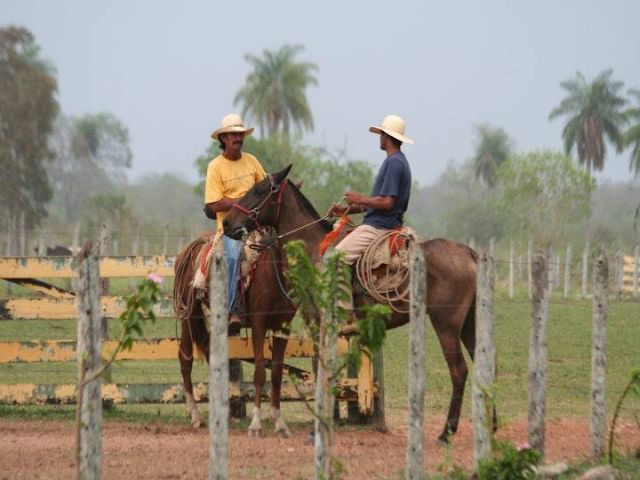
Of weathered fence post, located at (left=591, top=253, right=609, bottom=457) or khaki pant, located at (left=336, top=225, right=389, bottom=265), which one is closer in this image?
weathered fence post, located at (left=591, top=253, right=609, bottom=457)

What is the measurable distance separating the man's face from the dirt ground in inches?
106

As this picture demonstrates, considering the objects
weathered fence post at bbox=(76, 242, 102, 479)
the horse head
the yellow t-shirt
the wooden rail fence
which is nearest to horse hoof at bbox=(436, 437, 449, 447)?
the wooden rail fence

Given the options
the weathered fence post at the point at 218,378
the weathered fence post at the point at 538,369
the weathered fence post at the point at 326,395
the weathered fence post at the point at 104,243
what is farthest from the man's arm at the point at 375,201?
the weathered fence post at the point at 218,378

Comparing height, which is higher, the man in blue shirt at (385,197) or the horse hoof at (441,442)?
the man in blue shirt at (385,197)

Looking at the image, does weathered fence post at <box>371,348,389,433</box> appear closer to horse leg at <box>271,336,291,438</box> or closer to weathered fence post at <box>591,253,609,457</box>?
horse leg at <box>271,336,291,438</box>

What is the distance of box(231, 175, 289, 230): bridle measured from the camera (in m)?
11.1

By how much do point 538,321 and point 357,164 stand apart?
4567 centimetres

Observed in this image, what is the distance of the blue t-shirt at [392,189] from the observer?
10648mm

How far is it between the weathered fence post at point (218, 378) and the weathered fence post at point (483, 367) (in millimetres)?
1763

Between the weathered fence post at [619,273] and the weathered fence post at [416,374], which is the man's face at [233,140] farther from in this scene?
the weathered fence post at [619,273]

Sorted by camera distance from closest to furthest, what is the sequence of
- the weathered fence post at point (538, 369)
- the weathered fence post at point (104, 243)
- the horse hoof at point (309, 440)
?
the weathered fence post at point (538, 369)
the horse hoof at point (309, 440)
the weathered fence post at point (104, 243)

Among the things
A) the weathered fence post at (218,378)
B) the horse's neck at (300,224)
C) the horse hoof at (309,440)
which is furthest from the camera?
the horse's neck at (300,224)

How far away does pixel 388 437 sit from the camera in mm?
11031

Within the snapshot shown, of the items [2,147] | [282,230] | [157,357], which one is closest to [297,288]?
[282,230]
